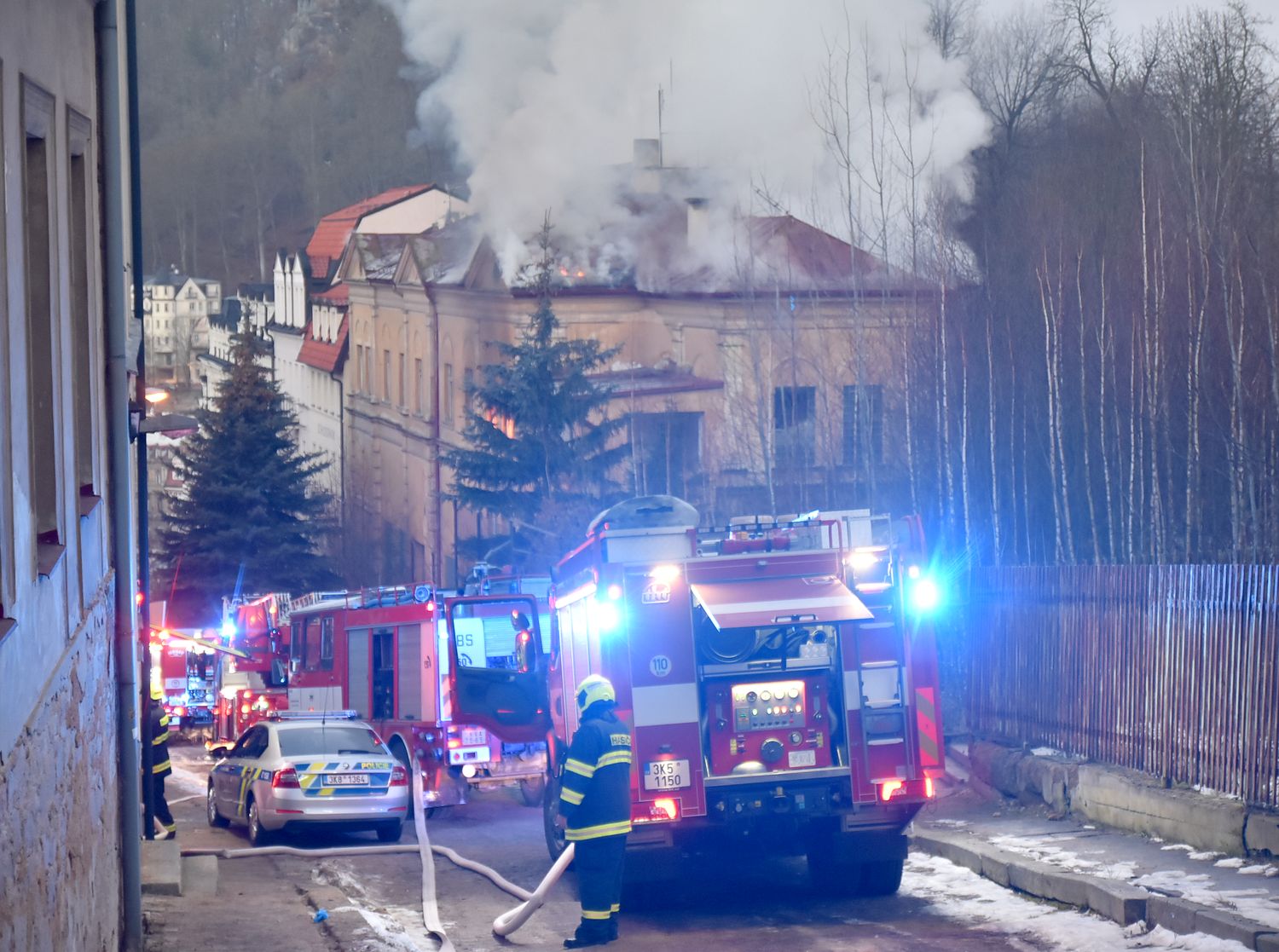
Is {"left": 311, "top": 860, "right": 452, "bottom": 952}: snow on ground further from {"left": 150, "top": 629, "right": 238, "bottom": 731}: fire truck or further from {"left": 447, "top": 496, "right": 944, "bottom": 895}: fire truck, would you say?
{"left": 150, "top": 629, "right": 238, "bottom": 731}: fire truck

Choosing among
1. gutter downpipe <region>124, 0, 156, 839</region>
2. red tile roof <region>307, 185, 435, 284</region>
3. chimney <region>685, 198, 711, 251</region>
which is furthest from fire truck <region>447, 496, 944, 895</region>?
red tile roof <region>307, 185, 435, 284</region>

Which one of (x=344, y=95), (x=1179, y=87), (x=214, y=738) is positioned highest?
(x=344, y=95)

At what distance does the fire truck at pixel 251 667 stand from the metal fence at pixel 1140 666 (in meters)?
10.5

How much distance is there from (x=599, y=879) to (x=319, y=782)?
21.3 ft

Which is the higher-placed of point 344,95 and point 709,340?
point 344,95

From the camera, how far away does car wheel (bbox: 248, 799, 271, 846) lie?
15.8 meters

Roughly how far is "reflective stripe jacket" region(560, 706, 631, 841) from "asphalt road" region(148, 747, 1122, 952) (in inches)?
29.6

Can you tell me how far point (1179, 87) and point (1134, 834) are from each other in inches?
1031

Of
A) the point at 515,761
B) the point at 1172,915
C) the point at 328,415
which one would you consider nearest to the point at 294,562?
the point at 328,415

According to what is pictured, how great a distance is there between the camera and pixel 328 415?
6075cm

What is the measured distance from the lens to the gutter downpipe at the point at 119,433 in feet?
31.0

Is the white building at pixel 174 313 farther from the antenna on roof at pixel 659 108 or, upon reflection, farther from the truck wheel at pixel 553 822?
the truck wheel at pixel 553 822

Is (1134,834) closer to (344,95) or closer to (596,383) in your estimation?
(596,383)

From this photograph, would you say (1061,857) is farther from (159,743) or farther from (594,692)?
(159,743)
